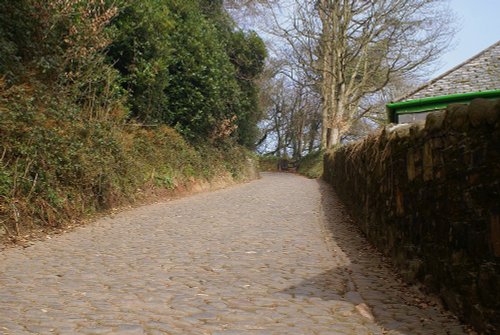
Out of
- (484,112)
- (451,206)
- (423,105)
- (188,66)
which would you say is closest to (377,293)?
(451,206)

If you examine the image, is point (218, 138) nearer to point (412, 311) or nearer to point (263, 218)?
point (263, 218)

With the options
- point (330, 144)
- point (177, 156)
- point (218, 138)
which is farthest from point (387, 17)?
point (177, 156)

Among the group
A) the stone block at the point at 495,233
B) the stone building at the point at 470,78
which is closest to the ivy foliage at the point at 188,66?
the stone building at the point at 470,78

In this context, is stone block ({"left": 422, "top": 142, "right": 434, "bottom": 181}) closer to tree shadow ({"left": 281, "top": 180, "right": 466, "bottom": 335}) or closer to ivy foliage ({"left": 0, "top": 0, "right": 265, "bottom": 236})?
tree shadow ({"left": 281, "top": 180, "right": 466, "bottom": 335})

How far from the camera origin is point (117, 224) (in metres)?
9.31

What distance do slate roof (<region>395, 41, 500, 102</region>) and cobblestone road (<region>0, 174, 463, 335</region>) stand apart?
683cm

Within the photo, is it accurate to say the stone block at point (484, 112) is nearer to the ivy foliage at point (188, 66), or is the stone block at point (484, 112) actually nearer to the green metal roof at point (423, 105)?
the green metal roof at point (423, 105)

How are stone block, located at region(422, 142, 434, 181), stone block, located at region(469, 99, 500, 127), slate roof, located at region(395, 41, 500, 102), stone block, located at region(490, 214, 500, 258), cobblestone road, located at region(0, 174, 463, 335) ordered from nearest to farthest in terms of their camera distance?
stone block, located at region(490, 214, 500, 258), stone block, located at region(469, 99, 500, 127), cobblestone road, located at region(0, 174, 463, 335), stone block, located at region(422, 142, 434, 181), slate roof, located at region(395, 41, 500, 102)

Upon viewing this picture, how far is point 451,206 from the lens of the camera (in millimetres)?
4238

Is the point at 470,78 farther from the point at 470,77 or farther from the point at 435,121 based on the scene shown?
the point at 435,121

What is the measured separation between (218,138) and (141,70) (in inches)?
293

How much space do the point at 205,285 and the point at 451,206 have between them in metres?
2.59

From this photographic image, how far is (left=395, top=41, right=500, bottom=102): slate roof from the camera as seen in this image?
43.8 ft

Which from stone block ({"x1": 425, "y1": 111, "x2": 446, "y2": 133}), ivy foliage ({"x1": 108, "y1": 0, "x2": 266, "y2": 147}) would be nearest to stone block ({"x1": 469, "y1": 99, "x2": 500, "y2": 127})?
stone block ({"x1": 425, "y1": 111, "x2": 446, "y2": 133})
